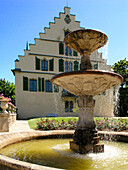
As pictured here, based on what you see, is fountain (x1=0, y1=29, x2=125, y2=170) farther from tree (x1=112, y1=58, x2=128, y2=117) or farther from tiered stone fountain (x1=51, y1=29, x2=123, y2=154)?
tree (x1=112, y1=58, x2=128, y2=117)

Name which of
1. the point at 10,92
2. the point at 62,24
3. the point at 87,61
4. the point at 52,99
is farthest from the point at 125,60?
the point at 87,61

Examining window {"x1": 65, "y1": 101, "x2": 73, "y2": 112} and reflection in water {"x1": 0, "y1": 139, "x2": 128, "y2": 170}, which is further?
window {"x1": 65, "y1": 101, "x2": 73, "y2": 112}

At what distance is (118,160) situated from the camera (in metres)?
4.66

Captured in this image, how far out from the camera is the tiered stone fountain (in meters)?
5.11

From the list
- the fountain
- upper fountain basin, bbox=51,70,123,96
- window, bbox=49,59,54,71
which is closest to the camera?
the fountain

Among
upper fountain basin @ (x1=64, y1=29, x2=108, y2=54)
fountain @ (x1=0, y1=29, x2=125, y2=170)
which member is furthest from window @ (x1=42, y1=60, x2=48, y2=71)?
upper fountain basin @ (x1=64, y1=29, x2=108, y2=54)

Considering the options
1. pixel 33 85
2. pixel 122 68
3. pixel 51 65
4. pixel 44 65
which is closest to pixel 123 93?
pixel 122 68

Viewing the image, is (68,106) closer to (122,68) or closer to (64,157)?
(122,68)

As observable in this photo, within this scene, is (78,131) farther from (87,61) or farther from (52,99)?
(52,99)

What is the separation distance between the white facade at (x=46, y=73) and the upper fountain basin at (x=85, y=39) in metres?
19.3

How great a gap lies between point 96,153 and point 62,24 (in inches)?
976

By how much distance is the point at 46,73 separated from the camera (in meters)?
25.8

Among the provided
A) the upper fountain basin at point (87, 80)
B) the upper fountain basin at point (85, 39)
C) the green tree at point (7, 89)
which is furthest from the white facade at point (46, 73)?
the upper fountain basin at point (87, 80)

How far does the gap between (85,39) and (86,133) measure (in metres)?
2.92
